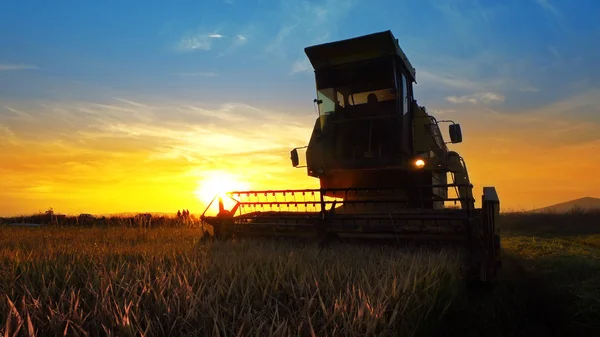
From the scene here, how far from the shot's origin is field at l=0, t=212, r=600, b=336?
2.32 metres

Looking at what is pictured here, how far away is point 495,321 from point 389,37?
5.84 meters

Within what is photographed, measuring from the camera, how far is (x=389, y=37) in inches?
351

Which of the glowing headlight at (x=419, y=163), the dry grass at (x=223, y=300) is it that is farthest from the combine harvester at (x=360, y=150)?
the dry grass at (x=223, y=300)

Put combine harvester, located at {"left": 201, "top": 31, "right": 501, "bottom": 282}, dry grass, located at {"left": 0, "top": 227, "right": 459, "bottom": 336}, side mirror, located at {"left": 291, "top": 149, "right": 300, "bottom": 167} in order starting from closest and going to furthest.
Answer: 1. dry grass, located at {"left": 0, "top": 227, "right": 459, "bottom": 336}
2. combine harvester, located at {"left": 201, "top": 31, "right": 501, "bottom": 282}
3. side mirror, located at {"left": 291, "top": 149, "right": 300, "bottom": 167}

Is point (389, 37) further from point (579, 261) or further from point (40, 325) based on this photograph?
point (40, 325)

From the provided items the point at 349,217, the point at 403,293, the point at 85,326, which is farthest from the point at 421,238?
the point at 85,326

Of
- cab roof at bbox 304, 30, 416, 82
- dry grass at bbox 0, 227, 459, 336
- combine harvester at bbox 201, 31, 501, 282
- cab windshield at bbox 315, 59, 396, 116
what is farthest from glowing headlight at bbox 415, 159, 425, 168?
dry grass at bbox 0, 227, 459, 336

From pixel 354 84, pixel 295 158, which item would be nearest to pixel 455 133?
pixel 354 84

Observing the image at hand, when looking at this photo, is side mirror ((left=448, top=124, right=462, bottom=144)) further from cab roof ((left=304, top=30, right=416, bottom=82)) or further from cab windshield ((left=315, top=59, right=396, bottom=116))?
cab roof ((left=304, top=30, right=416, bottom=82))

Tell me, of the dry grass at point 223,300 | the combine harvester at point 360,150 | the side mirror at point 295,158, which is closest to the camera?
the dry grass at point 223,300

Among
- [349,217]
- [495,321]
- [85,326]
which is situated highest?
[349,217]

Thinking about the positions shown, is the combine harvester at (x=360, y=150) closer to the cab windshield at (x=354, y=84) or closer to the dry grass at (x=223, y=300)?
the cab windshield at (x=354, y=84)

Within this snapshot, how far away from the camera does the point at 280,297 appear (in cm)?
313

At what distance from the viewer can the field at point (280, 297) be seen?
232cm
